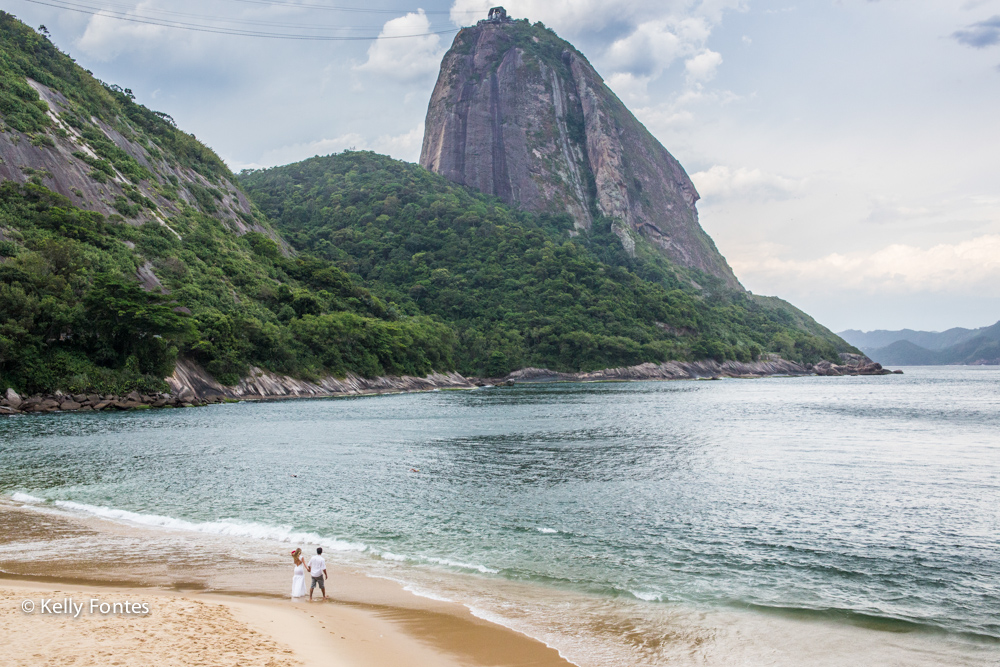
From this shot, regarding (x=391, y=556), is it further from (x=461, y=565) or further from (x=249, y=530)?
(x=249, y=530)

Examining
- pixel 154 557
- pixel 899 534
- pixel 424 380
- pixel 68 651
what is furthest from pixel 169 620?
pixel 424 380

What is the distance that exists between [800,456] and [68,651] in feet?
93.1

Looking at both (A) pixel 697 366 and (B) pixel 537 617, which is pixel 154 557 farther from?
(A) pixel 697 366

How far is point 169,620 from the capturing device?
8.70 meters

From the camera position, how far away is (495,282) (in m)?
139

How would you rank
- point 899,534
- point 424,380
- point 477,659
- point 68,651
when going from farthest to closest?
point 424,380
point 899,534
point 477,659
point 68,651

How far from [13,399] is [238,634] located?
50.9m

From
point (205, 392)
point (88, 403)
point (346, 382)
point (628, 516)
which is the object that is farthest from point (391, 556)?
point (346, 382)

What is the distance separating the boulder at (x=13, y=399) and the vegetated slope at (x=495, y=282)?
69.1 meters

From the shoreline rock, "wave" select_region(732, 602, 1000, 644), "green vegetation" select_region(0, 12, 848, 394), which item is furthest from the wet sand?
"green vegetation" select_region(0, 12, 848, 394)

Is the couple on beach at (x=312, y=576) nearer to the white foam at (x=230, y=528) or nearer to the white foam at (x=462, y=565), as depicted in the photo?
the white foam at (x=462, y=565)

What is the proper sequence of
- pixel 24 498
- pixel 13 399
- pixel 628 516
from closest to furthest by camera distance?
pixel 628 516
pixel 24 498
pixel 13 399

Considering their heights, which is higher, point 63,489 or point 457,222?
point 457,222

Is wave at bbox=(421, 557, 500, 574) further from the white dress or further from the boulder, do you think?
the boulder
